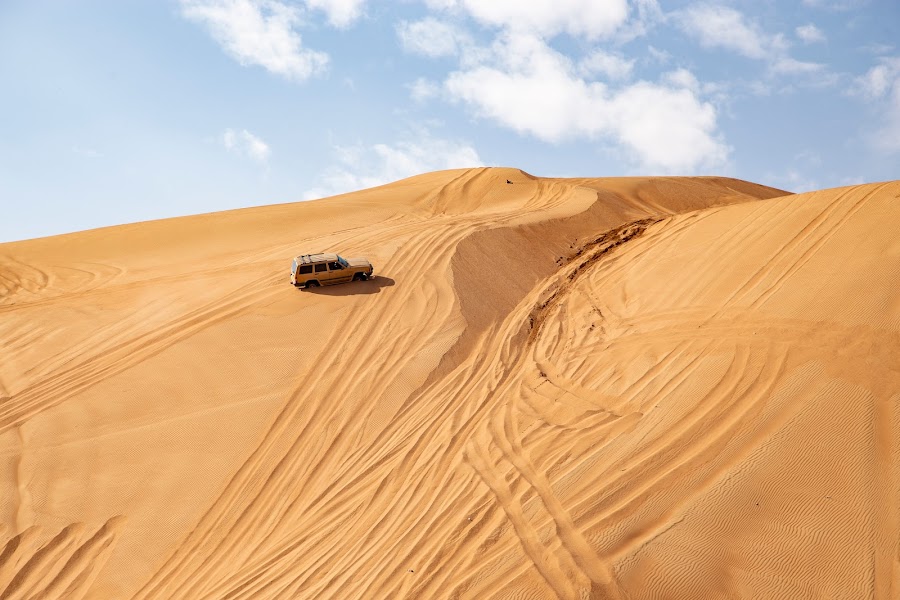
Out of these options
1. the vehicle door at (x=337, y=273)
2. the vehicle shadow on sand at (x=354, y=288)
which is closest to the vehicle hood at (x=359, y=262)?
the vehicle door at (x=337, y=273)

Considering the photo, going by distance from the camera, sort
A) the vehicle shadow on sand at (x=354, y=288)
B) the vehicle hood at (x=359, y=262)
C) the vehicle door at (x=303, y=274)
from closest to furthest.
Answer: the vehicle door at (x=303, y=274)
the vehicle shadow on sand at (x=354, y=288)
the vehicle hood at (x=359, y=262)

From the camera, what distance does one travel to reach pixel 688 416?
11195 mm

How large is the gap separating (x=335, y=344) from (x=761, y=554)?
32.8 ft

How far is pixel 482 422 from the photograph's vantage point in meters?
12.3

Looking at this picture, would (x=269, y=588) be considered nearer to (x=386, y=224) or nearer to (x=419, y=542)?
(x=419, y=542)

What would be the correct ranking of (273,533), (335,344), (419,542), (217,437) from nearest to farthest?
(419,542) < (273,533) < (217,437) < (335,344)

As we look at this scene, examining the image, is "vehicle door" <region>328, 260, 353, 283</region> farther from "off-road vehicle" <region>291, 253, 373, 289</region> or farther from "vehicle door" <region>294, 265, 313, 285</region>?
"vehicle door" <region>294, 265, 313, 285</region>

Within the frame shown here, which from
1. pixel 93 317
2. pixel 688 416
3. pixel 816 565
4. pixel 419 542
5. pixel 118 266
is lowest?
pixel 816 565

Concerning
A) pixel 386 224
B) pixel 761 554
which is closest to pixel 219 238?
pixel 386 224

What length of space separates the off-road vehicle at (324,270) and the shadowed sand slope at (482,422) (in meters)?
0.38

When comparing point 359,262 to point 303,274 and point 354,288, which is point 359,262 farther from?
point 303,274

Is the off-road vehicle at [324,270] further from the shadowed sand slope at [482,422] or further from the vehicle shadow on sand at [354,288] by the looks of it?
the shadowed sand slope at [482,422]

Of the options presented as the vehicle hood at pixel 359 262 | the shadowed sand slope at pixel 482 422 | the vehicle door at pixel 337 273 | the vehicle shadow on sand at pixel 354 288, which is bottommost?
the shadowed sand slope at pixel 482 422

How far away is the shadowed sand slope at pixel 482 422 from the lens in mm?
8930
